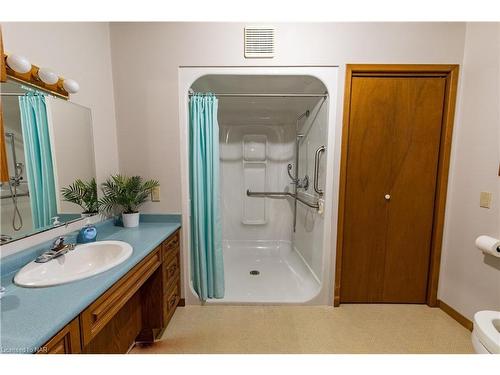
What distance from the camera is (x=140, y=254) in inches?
45.1

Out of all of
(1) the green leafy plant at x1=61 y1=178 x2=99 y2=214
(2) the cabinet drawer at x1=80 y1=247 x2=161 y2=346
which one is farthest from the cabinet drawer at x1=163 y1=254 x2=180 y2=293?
(1) the green leafy plant at x1=61 y1=178 x2=99 y2=214

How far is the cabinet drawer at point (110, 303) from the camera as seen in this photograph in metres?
0.78

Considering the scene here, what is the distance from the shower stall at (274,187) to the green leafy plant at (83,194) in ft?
2.44

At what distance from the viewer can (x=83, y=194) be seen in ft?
4.75

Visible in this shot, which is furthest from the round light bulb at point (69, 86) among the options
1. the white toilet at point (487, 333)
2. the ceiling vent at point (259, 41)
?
the white toilet at point (487, 333)

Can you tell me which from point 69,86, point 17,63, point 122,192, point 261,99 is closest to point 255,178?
point 261,99

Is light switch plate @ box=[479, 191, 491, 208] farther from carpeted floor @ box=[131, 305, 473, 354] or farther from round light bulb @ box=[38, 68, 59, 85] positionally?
round light bulb @ box=[38, 68, 59, 85]

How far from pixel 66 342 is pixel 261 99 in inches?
101

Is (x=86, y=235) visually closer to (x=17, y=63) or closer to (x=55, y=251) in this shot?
(x=55, y=251)

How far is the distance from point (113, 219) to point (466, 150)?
9.81 feet

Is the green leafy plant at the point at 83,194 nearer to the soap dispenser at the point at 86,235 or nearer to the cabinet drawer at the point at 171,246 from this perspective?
the soap dispenser at the point at 86,235

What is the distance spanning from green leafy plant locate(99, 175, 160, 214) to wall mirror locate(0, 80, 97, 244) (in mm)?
111

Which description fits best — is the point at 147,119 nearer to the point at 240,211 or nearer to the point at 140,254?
the point at 140,254
